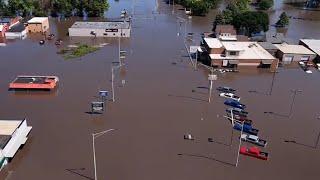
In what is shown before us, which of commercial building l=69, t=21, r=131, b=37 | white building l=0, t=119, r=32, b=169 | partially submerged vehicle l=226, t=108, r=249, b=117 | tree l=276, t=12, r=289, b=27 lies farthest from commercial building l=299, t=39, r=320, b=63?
white building l=0, t=119, r=32, b=169

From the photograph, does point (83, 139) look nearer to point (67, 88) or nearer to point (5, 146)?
point (5, 146)

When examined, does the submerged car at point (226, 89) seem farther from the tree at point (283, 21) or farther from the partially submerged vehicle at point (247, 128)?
the tree at point (283, 21)

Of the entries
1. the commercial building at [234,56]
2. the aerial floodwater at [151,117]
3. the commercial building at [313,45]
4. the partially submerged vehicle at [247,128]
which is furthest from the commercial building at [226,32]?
the partially submerged vehicle at [247,128]

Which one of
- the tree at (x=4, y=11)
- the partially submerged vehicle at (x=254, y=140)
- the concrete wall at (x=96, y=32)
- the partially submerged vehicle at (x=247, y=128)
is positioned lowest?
the partially submerged vehicle at (x=254, y=140)

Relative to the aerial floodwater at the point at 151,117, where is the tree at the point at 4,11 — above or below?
above

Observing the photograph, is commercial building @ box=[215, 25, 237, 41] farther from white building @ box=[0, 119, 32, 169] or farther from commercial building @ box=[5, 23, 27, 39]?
white building @ box=[0, 119, 32, 169]

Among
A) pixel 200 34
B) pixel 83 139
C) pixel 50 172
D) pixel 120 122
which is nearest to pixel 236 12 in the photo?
pixel 200 34

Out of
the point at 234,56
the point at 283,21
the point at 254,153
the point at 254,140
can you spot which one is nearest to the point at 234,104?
the point at 254,140
